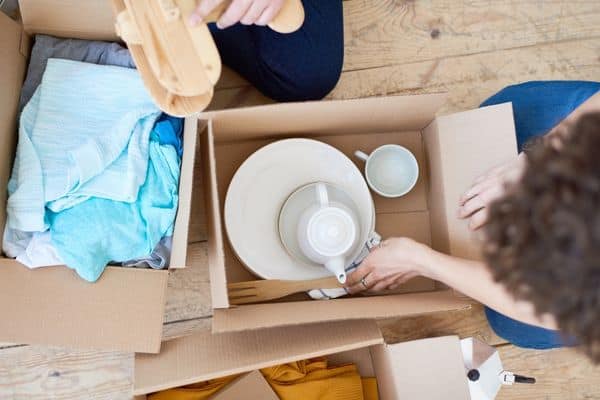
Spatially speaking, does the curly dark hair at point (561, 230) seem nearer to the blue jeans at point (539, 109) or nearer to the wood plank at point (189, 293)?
the blue jeans at point (539, 109)

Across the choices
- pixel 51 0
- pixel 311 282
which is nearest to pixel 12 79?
pixel 51 0

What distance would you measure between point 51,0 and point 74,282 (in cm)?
37

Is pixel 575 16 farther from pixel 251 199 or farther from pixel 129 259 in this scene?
pixel 129 259

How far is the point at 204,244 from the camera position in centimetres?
94

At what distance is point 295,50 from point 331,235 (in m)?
0.27

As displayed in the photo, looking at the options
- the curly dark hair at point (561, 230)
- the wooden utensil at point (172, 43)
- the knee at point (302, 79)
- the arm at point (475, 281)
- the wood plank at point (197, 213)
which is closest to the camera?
the curly dark hair at point (561, 230)

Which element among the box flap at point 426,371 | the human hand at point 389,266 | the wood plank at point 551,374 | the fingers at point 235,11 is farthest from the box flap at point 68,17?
the wood plank at point 551,374

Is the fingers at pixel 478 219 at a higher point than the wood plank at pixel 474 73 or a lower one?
lower

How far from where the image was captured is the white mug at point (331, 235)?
2.49 feet

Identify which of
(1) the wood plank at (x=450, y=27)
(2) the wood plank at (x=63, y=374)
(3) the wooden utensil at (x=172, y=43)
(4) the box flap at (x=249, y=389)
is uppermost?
(3) the wooden utensil at (x=172, y=43)

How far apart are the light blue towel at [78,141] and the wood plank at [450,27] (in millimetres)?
397

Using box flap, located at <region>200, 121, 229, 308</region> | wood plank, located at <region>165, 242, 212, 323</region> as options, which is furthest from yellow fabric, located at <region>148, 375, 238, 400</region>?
box flap, located at <region>200, 121, 229, 308</region>

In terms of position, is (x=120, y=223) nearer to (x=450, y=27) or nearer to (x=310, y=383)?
(x=310, y=383)

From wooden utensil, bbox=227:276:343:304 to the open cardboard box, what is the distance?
27 mm
